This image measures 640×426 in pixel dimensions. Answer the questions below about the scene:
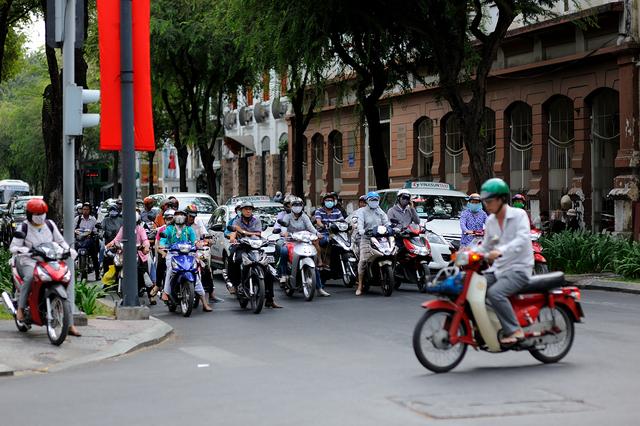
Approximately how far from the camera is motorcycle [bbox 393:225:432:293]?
67.5ft

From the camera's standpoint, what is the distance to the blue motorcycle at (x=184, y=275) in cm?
1727

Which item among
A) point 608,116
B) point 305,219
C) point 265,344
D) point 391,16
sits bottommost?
point 265,344

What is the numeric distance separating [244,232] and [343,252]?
396cm

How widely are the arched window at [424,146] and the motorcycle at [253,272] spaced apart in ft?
74.6

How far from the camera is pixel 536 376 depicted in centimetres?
1001

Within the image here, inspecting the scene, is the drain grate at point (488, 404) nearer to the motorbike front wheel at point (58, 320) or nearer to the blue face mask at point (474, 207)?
the motorbike front wheel at point (58, 320)

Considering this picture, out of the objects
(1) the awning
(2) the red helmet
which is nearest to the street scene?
(2) the red helmet

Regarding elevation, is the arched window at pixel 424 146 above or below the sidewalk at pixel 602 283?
above

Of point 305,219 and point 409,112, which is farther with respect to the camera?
point 409,112

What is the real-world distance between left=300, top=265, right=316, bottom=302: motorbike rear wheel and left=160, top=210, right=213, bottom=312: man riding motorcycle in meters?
1.98

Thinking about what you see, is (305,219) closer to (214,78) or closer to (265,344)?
(265,344)

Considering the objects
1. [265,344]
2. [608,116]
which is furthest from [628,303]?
[608,116]

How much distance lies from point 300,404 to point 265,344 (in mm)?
4527

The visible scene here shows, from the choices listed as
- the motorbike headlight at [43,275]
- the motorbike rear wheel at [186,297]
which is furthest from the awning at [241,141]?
the motorbike headlight at [43,275]
